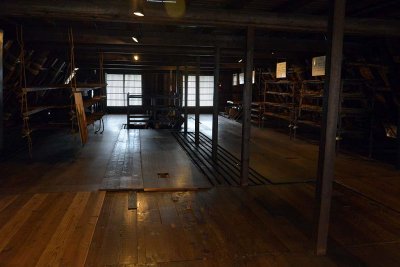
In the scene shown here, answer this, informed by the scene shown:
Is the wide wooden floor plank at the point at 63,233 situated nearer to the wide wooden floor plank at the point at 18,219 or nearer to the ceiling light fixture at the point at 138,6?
the wide wooden floor plank at the point at 18,219

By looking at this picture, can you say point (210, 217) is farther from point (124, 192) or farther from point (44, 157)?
point (44, 157)

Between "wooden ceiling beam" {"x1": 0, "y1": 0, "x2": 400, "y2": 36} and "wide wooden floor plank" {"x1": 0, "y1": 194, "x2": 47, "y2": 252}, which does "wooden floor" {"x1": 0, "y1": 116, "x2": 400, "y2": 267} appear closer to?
"wide wooden floor plank" {"x1": 0, "y1": 194, "x2": 47, "y2": 252}

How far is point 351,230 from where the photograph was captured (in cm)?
318

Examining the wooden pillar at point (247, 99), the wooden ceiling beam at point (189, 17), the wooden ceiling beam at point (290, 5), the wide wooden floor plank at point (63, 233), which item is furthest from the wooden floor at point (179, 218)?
the wooden ceiling beam at point (290, 5)

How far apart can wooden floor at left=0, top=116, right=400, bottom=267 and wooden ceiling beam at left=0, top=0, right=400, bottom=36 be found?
1983 mm

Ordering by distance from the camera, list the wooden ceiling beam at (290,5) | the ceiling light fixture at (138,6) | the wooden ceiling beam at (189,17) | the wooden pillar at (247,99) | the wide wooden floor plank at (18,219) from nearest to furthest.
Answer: the wide wooden floor plank at (18,219) < the ceiling light fixture at (138,6) < the wooden ceiling beam at (189,17) < the wooden ceiling beam at (290,5) < the wooden pillar at (247,99)

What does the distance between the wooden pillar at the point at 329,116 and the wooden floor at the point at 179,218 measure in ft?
1.05

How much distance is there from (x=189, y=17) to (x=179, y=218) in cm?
209

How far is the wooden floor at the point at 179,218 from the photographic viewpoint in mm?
2646

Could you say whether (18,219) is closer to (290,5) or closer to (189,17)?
(189,17)

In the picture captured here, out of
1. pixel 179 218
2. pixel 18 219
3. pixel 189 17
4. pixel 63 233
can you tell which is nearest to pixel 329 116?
pixel 179 218

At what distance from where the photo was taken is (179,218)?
341cm

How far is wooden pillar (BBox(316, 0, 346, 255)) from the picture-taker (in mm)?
2490

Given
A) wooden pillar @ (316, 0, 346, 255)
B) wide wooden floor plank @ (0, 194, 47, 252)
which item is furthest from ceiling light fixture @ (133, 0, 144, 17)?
wide wooden floor plank @ (0, 194, 47, 252)
